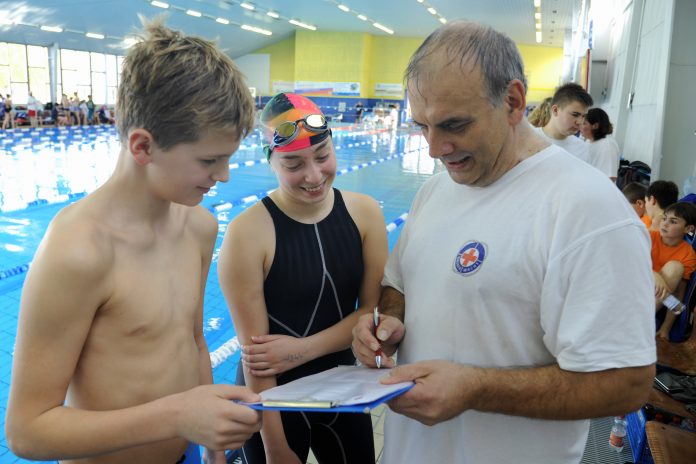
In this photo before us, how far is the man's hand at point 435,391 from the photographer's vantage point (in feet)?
3.82

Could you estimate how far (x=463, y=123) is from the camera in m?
1.31

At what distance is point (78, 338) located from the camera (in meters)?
1.19

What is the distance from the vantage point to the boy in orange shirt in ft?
12.3

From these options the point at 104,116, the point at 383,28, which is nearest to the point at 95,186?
the point at 104,116

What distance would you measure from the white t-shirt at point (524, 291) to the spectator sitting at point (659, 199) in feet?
11.9

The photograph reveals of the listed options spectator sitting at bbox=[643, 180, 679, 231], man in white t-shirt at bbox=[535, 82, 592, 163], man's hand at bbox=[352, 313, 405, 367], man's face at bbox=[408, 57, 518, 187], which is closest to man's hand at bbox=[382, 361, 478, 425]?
man's hand at bbox=[352, 313, 405, 367]

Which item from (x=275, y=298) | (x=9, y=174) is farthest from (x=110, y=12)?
(x=275, y=298)

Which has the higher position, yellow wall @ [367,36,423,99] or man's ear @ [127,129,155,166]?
yellow wall @ [367,36,423,99]

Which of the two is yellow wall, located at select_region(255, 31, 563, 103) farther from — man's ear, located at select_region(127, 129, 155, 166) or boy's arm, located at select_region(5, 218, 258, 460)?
boy's arm, located at select_region(5, 218, 258, 460)

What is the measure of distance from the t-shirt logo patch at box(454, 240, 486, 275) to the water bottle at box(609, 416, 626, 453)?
2.36 m

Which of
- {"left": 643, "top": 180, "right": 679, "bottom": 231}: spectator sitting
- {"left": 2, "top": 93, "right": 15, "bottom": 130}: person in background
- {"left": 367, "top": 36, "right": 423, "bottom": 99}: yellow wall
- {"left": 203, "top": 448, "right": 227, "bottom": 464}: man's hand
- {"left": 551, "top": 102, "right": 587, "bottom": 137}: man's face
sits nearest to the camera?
{"left": 203, "top": 448, "right": 227, "bottom": 464}: man's hand

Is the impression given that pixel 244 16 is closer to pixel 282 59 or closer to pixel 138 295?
pixel 282 59

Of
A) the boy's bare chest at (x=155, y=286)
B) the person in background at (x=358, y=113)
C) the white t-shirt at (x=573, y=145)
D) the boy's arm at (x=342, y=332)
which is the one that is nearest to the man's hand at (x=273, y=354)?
the boy's arm at (x=342, y=332)

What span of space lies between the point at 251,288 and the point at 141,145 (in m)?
0.64
